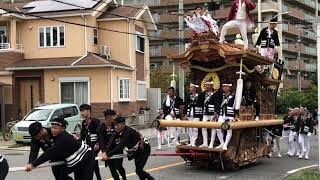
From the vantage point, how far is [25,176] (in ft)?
44.9

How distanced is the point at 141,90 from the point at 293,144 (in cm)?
1806

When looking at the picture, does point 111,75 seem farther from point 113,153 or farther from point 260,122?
point 113,153

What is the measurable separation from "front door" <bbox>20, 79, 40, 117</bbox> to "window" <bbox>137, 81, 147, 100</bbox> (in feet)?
22.5

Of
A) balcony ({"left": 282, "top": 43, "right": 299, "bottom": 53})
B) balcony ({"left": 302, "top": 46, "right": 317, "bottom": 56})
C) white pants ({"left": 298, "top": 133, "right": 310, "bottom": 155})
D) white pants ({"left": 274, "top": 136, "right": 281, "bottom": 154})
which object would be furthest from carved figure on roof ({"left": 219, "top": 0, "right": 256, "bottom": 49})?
balcony ({"left": 302, "top": 46, "right": 317, "bottom": 56})

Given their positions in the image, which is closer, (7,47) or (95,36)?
(7,47)

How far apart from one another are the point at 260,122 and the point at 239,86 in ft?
6.35

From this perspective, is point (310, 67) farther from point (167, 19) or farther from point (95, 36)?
point (95, 36)

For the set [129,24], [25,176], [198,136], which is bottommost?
[25,176]

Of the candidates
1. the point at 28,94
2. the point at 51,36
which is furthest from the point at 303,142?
the point at 28,94

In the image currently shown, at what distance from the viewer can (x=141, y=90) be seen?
1419 inches

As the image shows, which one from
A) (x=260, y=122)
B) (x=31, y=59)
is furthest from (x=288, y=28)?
(x=260, y=122)

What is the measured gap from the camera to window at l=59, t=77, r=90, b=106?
103ft

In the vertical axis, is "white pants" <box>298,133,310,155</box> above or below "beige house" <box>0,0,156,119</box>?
below

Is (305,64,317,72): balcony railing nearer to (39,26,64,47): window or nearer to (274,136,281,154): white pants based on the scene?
(39,26,64,47): window
